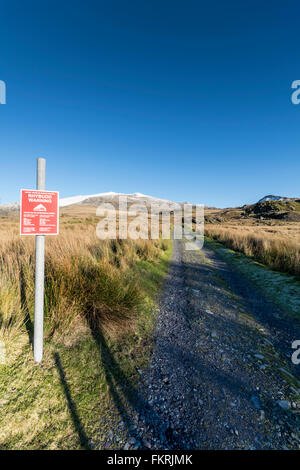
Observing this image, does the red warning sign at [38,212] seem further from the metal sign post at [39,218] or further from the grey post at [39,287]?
the grey post at [39,287]

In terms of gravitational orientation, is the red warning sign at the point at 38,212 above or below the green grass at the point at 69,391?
above

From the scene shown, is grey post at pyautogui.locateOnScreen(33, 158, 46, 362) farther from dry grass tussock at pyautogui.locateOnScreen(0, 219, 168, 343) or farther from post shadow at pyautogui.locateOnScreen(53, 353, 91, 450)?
dry grass tussock at pyautogui.locateOnScreen(0, 219, 168, 343)

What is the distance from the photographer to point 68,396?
2.07m

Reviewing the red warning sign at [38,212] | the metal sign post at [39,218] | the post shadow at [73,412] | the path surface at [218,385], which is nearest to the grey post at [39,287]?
the metal sign post at [39,218]

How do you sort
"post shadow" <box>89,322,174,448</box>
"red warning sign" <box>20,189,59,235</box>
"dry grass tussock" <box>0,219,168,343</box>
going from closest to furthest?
"post shadow" <box>89,322,174,448</box>, "red warning sign" <box>20,189,59,235</box>, "dry grass tussock" <box>0,219,168,343</box>

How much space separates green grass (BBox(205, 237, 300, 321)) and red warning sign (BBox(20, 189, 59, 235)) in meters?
5.75

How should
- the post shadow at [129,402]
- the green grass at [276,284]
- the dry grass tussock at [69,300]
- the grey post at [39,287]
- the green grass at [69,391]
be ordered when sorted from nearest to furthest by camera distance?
the green grass at [69,391] → the post shadow at [129,402] → the grey post at [39,287] → the dry grass tussock at [69,300] → the green grass at [276,284]

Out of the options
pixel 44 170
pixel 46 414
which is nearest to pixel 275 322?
pixel 46 414

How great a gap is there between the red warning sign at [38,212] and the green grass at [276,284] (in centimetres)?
575

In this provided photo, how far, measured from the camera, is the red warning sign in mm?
2191

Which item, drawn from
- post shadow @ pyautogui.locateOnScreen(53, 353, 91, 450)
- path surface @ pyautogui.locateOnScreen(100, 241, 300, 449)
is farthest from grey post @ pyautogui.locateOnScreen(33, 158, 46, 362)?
path surface @ pyautogui.locateOnScreen(100, 241, 300, 449)

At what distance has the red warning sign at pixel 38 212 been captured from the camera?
2.19 meters
